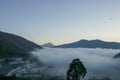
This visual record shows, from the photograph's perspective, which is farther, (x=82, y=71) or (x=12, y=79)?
(x=12, y=79)

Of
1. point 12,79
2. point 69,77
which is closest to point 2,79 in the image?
point 12,79

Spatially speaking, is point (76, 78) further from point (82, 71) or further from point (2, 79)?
point (2, 79)

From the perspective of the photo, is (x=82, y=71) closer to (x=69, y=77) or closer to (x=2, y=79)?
(x=69, y=77)

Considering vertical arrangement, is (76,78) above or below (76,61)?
below

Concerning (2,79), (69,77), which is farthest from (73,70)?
(2,79)

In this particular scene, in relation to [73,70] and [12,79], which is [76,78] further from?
[12,79]

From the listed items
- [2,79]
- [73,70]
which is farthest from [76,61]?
[2,79]

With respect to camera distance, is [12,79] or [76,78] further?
[12,79]
